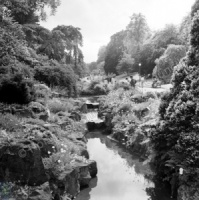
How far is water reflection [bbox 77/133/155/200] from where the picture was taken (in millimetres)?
9602

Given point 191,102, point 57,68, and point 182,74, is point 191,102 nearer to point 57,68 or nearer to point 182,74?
point 182,74

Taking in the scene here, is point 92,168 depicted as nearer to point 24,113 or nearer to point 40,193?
point 24,113

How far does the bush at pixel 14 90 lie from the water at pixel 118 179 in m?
4.65

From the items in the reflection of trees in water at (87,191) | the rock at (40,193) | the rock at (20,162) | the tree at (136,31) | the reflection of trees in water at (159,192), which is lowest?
the reflection of trees in water at (87,191)

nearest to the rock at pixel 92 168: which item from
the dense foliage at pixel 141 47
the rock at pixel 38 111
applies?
the rock at pixel 38 111

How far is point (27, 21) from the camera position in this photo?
Result: 27438 millimetres

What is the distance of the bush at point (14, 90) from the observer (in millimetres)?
11953

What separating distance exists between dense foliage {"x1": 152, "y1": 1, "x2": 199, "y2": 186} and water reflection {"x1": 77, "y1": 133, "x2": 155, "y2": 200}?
115 centimetres

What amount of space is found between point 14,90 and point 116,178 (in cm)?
575

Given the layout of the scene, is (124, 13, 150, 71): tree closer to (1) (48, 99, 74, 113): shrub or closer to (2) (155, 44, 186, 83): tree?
(2) (155, 44, 186, 83): tree

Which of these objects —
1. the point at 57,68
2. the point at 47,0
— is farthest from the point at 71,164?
the point at 57,68

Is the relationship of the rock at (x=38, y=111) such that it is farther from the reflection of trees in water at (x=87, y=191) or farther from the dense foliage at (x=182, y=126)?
the dense foliage at (x=182, y=126)

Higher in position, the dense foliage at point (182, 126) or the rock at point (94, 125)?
the dense foliage at point (182, 126)

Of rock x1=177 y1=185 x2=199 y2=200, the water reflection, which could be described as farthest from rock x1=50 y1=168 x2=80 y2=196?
rock x1=177 y1=185 x2=199 y2=200
